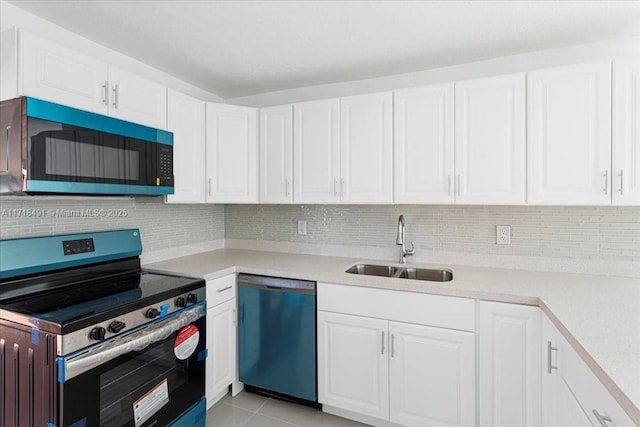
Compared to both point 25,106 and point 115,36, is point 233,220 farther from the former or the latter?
point 25,106

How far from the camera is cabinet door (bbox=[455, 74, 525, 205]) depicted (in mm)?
1884

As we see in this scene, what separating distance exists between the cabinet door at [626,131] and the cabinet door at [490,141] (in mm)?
412

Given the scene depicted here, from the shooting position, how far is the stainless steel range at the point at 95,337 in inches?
50.9

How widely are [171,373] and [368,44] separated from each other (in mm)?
2201

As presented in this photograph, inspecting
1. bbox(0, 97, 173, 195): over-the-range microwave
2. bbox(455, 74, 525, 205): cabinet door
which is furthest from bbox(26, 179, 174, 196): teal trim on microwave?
bbox(455, 74, 525, 205): cabinet door

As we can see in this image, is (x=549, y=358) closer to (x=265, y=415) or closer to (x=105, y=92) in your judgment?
(x=265, y=415)

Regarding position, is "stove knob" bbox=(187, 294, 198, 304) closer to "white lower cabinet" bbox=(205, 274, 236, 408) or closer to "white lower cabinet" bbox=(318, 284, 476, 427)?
"white lower cabinet" bbox=(205, 274, 236, 408)

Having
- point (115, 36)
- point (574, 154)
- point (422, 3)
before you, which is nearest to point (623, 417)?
point (574, 154)

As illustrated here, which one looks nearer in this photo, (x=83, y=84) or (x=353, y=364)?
(x=83, y=84)

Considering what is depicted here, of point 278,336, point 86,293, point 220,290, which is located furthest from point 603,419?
point 86,293

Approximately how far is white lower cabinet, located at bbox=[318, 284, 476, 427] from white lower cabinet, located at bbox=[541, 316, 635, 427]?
1.10 ft

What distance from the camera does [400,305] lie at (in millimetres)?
1884

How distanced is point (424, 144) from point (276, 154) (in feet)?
3.61

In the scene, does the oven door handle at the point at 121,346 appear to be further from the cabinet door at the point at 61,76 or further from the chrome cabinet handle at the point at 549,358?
the chrome cabinet handle at the point at 549,358
